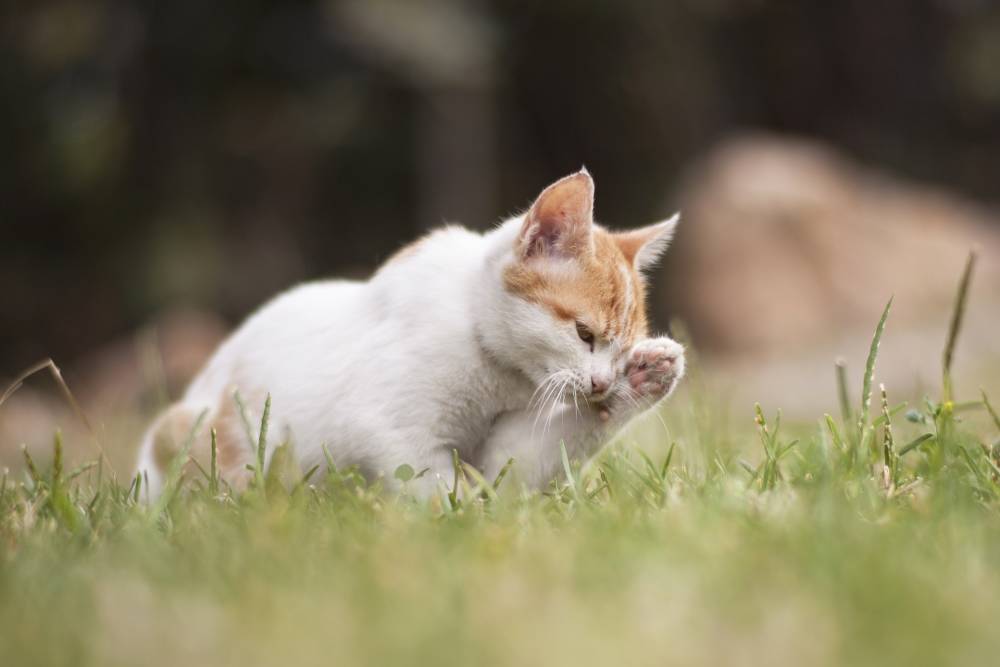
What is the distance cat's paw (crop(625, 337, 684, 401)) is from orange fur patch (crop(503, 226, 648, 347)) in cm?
8

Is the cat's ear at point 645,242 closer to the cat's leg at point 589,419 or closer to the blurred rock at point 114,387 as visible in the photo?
the cat's leg at point 589,419

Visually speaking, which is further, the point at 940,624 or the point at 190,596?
the point at 190,596

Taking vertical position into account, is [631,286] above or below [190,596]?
above

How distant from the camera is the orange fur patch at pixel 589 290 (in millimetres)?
2264

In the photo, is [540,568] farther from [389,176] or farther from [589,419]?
[389,176]

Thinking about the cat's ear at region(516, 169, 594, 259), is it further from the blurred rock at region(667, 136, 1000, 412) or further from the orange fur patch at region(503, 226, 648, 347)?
the blurred rock at region(667, 136, 1000, 412)

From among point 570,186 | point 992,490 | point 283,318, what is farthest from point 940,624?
point 283,318

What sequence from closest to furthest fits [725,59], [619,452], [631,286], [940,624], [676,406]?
[940,624] < [619,452] < [631,286] < [676,406] < [725,59]

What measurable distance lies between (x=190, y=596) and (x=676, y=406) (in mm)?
2130

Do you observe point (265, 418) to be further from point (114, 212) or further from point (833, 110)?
point (833, 110)

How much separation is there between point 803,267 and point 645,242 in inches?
206

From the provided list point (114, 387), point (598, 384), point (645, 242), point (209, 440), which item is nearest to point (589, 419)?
point (598, 384)

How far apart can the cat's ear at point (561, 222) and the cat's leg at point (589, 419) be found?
25 cm

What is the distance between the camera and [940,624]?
1.18 metres
